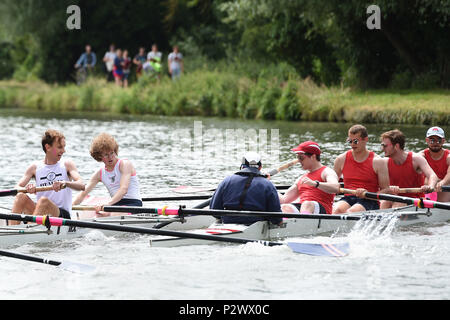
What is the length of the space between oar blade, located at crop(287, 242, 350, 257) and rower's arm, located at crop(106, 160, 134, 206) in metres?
2.46

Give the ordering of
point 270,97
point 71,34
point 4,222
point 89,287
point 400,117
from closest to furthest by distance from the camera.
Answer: point 89,287 < point 4,222 < point 400,117 < point 270,97 < point 71,34

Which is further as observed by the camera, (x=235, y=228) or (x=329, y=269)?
(x=235, y=228)

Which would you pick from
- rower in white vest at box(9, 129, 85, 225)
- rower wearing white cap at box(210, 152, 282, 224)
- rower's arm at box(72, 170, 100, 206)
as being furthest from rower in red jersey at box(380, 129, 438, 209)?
rower in white vest at box(9, 129, 85, 225)

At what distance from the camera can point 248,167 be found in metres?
10.3

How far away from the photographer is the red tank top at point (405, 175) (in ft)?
40.4

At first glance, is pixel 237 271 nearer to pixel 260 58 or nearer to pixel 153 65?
pixel 260 58

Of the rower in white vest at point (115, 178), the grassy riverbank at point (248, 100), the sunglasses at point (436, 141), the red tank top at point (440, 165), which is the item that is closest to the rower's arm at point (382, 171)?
the sunglasses at point (436, 141)

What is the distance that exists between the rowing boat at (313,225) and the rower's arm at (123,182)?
0.70 metres

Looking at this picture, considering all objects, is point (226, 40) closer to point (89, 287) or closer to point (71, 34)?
point (71, 34)

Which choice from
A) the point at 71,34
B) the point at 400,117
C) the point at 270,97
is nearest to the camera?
the point at 400,117

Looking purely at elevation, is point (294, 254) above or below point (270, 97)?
below

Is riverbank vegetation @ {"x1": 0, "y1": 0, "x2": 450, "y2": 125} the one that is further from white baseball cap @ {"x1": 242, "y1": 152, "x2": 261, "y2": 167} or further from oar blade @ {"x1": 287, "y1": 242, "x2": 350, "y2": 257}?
oar blade @ {"x1": 287, "y1": 242, "x2": 350, "y2": 257}

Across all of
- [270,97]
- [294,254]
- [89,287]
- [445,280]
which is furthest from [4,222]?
[270,97]

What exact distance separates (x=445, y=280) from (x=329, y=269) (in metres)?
1.24
